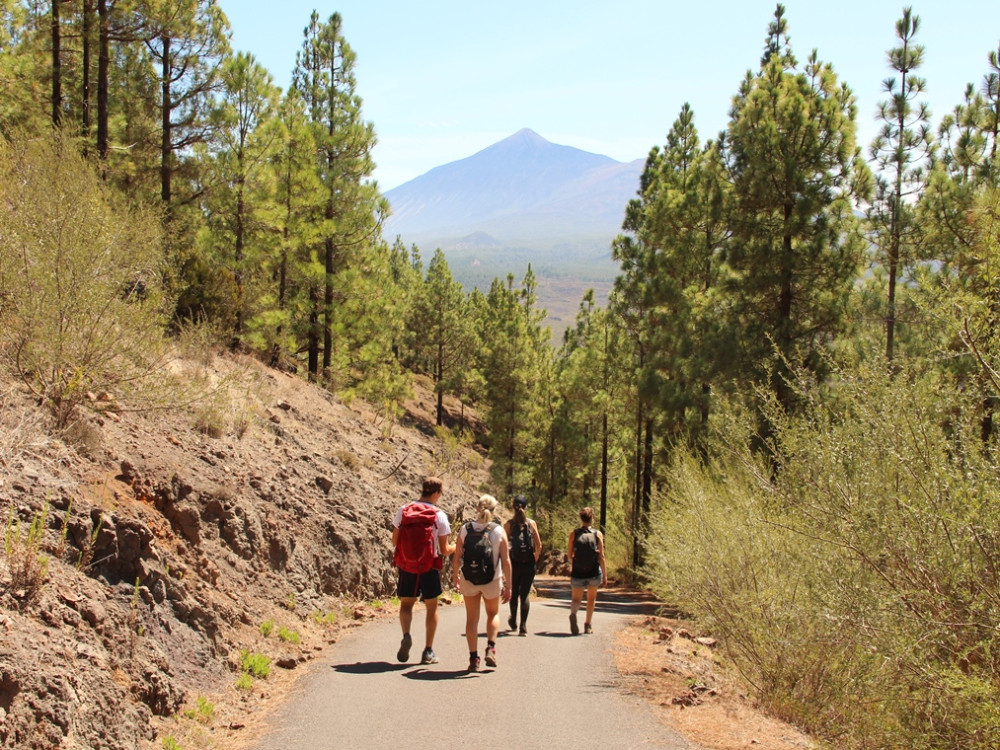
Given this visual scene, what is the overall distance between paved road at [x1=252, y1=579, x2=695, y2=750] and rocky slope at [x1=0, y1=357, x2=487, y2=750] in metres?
0.50

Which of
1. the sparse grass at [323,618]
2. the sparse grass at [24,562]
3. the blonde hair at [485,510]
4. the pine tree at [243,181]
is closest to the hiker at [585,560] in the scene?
the blonde hair at [485,510]

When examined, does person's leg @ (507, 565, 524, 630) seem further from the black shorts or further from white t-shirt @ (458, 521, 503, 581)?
the black shorts

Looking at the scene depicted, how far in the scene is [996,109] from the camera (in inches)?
643

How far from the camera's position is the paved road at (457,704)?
228 inches

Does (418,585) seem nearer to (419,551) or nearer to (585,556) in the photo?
(419,551)

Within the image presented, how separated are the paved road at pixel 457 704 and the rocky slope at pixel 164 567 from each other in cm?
50

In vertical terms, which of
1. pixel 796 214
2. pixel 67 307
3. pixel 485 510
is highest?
pixel 796 214

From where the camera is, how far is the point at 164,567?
6898 mm

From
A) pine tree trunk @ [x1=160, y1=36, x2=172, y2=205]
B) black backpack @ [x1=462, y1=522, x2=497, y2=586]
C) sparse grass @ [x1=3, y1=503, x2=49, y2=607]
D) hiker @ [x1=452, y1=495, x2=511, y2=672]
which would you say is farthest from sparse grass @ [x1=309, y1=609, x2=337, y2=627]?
pine tree trunk @ [x1=160, y1=36, x2=172, y2=205]

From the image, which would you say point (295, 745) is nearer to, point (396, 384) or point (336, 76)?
point (336, 76)

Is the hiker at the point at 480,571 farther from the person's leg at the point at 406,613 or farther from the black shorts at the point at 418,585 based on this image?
the person's leg at the point at 406,613

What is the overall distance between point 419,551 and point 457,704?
5.20ft

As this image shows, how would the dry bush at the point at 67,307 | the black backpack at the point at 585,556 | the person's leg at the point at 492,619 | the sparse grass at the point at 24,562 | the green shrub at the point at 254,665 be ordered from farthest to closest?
1. the black backpack at the point at 585,556
2. the person's leg at the point at 492,619
3. the dry bush at the point at 67,307
4. the green shrub at the point at 254,665
5. the sparse grass at the point at 24,562

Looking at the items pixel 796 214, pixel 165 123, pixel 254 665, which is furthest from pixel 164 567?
pixel 165 123
